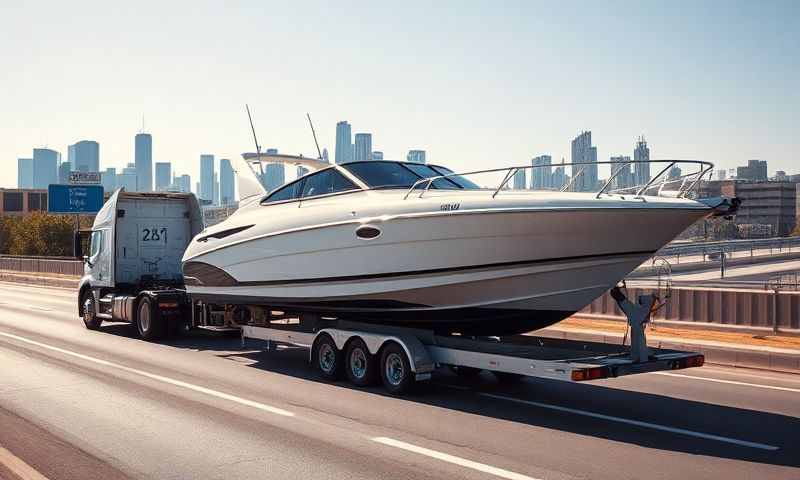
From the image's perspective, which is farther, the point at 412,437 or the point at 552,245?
the point at 552,245

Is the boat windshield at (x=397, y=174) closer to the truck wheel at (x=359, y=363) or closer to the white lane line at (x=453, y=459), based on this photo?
the truck wheel at (x=359, y=363)

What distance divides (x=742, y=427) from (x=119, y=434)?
6.40m

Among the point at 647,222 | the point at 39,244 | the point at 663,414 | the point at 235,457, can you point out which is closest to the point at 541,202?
the point at 647,222

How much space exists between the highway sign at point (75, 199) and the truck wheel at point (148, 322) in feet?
102

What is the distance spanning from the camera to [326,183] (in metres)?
12.0

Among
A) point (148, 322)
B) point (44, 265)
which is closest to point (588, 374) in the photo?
point (148, 322)

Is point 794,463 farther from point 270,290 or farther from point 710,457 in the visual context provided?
point 270,290

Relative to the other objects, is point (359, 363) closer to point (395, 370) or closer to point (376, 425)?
point (395, 370)

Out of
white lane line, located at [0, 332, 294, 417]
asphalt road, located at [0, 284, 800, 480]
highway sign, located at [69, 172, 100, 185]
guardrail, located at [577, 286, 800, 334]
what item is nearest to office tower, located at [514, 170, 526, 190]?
asphalt road, located at [0, 284, 800, 480]

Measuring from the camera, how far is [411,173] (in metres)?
11.4

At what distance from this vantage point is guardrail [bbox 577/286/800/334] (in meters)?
14.6

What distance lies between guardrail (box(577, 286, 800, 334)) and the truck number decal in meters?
10.7

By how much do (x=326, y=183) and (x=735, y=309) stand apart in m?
8.54

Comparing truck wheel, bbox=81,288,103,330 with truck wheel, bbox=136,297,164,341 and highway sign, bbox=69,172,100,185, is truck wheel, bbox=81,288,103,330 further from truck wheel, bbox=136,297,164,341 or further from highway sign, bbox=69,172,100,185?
Answer: highway sign, bbox=69,172,100,185
